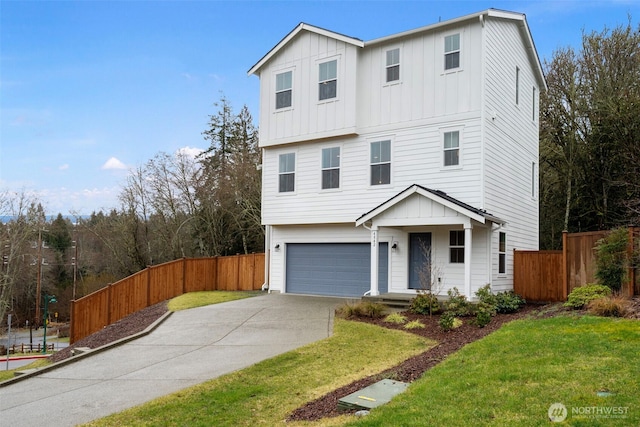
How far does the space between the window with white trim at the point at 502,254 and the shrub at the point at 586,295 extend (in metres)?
4.28

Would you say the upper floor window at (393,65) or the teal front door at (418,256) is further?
the upper floor window at (393,65)

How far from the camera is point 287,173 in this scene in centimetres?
1870

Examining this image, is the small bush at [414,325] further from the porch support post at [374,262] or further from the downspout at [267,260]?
the downspout at [267,260]

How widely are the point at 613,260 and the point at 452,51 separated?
760cm

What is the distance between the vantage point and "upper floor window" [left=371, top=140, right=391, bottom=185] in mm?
16469

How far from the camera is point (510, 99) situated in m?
16.9

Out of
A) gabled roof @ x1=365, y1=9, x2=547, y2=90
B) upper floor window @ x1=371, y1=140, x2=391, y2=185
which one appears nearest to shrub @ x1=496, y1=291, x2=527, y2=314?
upper floor window @ x1=371, y1=140, x2=391, y2=185

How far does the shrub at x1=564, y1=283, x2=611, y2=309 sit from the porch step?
4401 mm

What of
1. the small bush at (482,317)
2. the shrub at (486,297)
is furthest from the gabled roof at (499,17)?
the small bush at (482,317)

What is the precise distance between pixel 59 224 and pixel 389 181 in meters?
63.9

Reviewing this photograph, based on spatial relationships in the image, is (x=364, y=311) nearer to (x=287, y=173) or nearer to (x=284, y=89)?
(x=287, y=173)

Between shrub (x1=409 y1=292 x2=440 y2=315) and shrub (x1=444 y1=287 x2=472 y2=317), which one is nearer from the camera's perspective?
Answer: shrub (x1=444 y1=287 x2=472 y2=317)

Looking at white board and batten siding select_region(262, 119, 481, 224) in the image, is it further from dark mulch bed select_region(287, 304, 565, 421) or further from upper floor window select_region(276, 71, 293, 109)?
dark mulch bed select_region(287, 304, 565, 421)

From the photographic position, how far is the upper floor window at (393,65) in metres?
16.4
